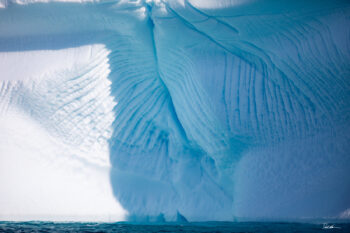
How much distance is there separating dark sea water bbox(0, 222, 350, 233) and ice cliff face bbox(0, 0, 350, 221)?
0.19 ft

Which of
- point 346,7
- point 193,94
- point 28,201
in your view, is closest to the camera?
point 346,7

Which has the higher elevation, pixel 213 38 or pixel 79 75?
pixel 213 38

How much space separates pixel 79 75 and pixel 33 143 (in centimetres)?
51

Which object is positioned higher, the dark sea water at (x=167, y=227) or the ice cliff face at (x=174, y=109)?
the ice cliff face at (x=174, y=109)

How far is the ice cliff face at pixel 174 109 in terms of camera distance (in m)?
1.90

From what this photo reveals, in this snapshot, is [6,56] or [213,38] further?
[6,56]

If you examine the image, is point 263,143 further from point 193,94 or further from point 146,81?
point 146,81

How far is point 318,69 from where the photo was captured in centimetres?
190

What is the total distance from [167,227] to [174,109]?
0.76 meters

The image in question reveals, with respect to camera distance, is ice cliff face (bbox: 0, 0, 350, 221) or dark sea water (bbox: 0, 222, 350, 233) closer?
dark sea water (bbox: 0, 222, 350, 233)

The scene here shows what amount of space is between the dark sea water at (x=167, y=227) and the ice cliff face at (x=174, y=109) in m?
0.06

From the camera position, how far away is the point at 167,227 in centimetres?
190

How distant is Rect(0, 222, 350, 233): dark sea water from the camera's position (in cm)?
179

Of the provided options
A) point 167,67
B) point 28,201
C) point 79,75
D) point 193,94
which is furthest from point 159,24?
point 28,201
